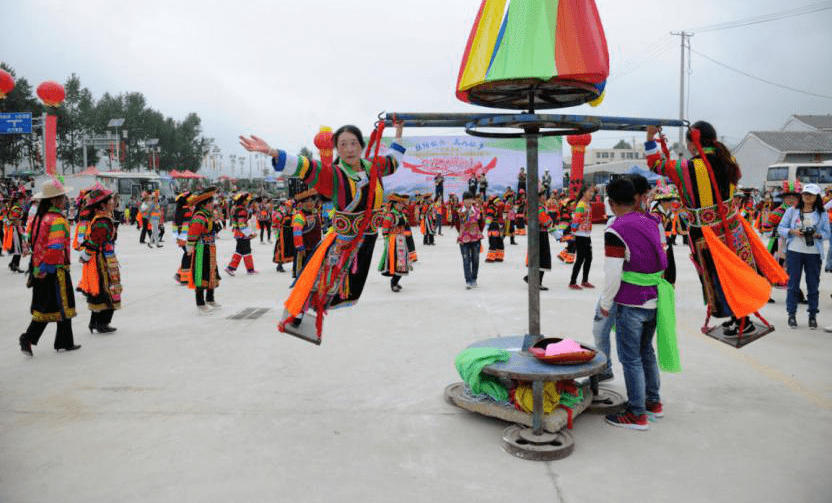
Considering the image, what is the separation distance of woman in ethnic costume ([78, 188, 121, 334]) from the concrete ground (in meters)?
0.45

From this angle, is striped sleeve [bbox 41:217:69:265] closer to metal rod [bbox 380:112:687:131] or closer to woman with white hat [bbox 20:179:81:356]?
woman with white hat [bbox 20:179:81:356]

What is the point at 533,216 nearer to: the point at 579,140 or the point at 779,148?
the point at 579,140

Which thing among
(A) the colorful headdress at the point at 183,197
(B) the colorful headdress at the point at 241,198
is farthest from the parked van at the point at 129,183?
(A) the colorful headdress at the point at 183,197

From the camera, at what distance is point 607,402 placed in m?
4.23

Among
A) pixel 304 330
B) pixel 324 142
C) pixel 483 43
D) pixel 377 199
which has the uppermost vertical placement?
pixel 483 43

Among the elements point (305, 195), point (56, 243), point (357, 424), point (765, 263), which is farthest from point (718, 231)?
Answer: point (305, 195)

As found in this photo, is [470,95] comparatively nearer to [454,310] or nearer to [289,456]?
[289,456]

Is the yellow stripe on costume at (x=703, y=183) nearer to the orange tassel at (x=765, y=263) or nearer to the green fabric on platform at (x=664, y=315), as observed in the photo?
the orange tassel at (x=765, y=263)

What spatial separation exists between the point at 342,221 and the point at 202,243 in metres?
4.15

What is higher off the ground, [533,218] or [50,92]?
[50,92]

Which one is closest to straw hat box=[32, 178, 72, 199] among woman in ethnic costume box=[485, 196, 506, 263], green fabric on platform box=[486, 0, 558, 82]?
green fabric on platform box=[486, 0, 558, 82]

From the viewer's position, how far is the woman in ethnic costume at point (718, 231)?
13.7ft

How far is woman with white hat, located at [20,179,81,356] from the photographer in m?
5.79

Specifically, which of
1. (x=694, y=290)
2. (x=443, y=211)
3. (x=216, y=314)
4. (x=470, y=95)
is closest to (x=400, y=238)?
(x=216, y=314)
